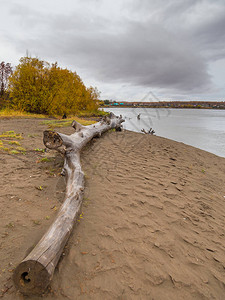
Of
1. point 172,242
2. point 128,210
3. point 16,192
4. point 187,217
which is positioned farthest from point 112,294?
point 16,192

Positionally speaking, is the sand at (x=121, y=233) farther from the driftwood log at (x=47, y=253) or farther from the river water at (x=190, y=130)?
the river water at (x=190, y=130)

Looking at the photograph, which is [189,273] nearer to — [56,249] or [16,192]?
[56,249]

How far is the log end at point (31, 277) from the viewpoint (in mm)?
1639

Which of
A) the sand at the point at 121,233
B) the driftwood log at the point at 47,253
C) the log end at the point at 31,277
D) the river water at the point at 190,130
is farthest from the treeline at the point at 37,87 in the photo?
the log end at the point at 31,277

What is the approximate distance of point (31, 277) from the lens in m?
1.65

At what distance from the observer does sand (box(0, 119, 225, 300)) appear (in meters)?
1.94

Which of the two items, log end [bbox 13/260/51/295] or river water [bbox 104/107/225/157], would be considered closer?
log end [bbox 13/260/51/295]

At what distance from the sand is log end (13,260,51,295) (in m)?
0.09

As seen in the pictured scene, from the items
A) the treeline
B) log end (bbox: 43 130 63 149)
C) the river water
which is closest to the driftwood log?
log end (bbox: 43 130 63 149)

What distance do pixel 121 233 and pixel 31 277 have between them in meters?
1.36

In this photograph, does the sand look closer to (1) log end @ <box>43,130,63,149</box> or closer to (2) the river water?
(1) log end @ <box>43,130,63,149</box>

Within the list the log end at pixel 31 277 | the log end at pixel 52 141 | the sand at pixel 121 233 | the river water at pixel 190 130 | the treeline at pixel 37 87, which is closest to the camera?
the log end at pixel 31 277

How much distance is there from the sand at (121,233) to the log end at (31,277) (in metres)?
0.09

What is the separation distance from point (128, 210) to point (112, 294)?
150 centimetres
